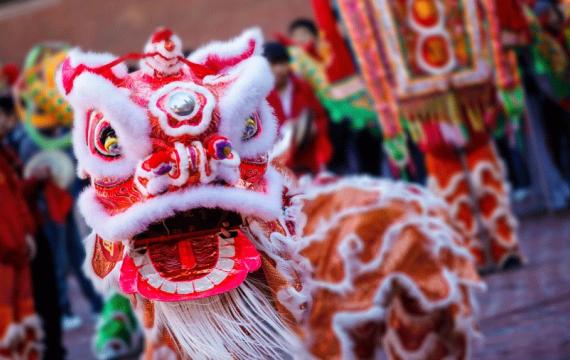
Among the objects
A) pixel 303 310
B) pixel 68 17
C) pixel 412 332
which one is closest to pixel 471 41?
pixel 412 332

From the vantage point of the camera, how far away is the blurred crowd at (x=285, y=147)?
4254 millimetres

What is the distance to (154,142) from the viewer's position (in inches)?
69.8

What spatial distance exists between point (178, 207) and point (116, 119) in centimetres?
→ 22

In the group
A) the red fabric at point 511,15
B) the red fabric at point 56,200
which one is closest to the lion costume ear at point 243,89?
the red fabric at point 56,200

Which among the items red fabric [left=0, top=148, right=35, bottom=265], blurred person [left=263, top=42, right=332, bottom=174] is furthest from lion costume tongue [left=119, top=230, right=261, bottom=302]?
blurred person [left=263, top=42, right=332, bottom=174]

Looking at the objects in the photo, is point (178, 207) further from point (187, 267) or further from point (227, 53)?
point (227, 53)

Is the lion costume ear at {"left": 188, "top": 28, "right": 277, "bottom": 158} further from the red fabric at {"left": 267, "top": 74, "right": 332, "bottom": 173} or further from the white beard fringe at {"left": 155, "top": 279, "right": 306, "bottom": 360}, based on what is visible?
the red fabric at {"left": 267, "top": 74, "right": 332, "bottom": 173}

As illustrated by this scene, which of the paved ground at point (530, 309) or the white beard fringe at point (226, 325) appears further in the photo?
the paved ground at point (530, 309)

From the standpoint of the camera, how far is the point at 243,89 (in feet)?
5.97

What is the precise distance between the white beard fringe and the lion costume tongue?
6cm

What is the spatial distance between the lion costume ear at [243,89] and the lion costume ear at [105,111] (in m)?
0.17

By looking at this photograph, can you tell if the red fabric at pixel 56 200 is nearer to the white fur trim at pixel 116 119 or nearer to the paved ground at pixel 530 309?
the paved ground at pixel 530 309

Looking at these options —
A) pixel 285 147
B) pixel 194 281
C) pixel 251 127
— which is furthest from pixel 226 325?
pixel 285 147

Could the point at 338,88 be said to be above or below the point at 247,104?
below
